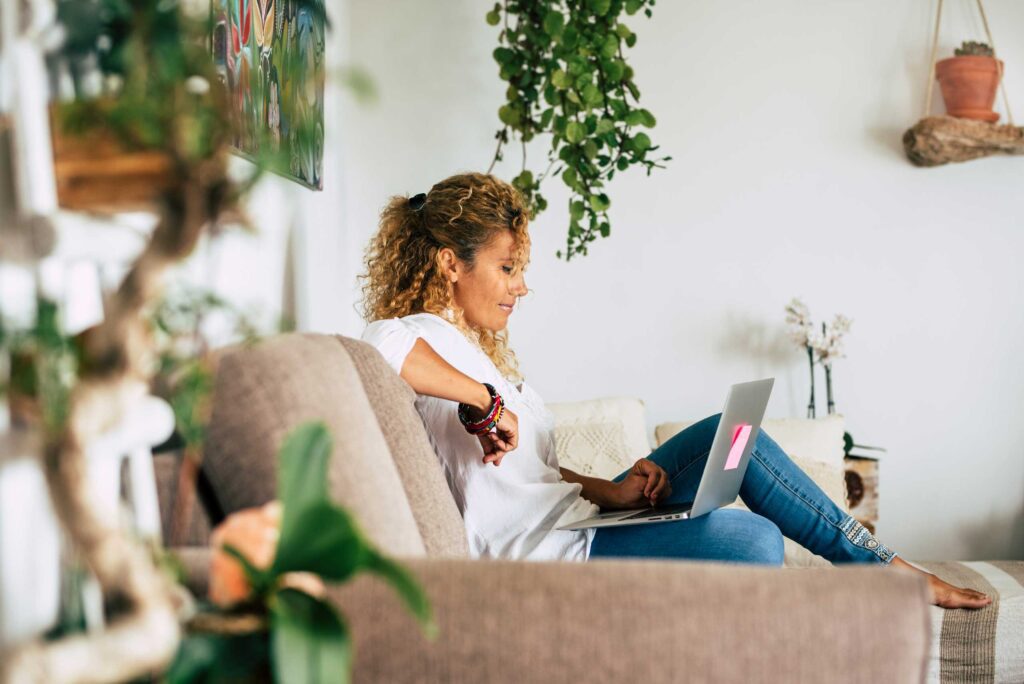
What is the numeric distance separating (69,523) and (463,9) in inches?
111

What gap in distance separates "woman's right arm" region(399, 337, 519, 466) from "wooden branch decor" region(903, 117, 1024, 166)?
1977 millimetres

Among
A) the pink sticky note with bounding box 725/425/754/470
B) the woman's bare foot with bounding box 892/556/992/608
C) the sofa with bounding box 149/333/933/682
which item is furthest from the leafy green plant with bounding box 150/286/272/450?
the woman's bare foot with bounding box 892/556/992/608

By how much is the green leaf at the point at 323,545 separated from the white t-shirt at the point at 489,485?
40.2 inches

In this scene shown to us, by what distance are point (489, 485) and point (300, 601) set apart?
110cm

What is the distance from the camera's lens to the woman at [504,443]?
1669 millimetres

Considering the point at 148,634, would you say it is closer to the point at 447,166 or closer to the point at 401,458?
the point at 401,458

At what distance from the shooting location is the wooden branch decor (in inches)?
118

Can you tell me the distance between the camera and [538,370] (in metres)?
3.20

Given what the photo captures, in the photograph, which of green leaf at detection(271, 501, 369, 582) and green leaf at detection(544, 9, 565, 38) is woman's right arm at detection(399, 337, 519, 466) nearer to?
green leaf at detection(271, 501, 369, 582)

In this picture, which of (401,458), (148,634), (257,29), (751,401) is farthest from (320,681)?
(257,29)

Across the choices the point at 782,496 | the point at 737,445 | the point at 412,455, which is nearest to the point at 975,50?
the point at 782,496

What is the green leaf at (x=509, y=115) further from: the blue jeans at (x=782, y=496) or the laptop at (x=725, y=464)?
the laptop at (x=725, y=464)

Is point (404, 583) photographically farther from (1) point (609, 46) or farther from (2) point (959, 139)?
(2) point (959, 139)

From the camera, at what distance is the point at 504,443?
1664 mm
